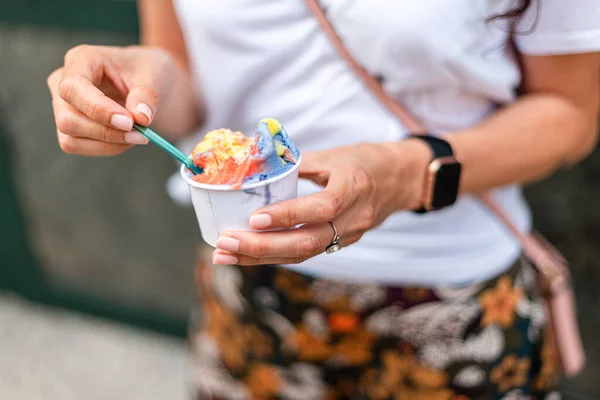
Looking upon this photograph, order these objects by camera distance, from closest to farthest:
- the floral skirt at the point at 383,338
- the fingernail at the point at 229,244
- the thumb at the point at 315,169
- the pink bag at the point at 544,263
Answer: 1. the fingernail at the point at 229,244
2. the thumb at the point at 315,169
3. the pink bag at the point at 544,263
4. the floral skirt at the point at 383,338

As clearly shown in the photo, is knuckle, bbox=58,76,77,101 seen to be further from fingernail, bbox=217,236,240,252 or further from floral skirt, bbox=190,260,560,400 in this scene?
floral skirt, bbox=190,260,560,400

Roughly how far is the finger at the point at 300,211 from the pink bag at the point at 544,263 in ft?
1.25

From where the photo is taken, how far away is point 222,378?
4.82 feet

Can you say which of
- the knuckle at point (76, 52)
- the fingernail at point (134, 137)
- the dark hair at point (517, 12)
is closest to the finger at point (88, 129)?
the fingernail at point (134, 137)

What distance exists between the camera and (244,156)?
2.75ft

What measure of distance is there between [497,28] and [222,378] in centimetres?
98

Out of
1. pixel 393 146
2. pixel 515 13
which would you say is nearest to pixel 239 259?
pixel 393 146

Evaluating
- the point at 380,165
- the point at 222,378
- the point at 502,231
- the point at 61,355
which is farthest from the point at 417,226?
the point at 61,355

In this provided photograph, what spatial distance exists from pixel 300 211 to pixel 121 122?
0.27 m

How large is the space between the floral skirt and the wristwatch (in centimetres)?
22

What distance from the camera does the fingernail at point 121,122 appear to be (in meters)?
0.82

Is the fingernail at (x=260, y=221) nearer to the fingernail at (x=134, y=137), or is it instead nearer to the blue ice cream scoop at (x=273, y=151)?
the blue ice cream scoop at (x=273, y=151)

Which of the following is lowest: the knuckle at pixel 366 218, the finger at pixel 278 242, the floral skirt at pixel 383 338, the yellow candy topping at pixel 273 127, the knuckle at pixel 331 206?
the floral skirt at pixel 383 338

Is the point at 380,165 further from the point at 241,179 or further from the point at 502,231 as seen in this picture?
the point at 502,231
